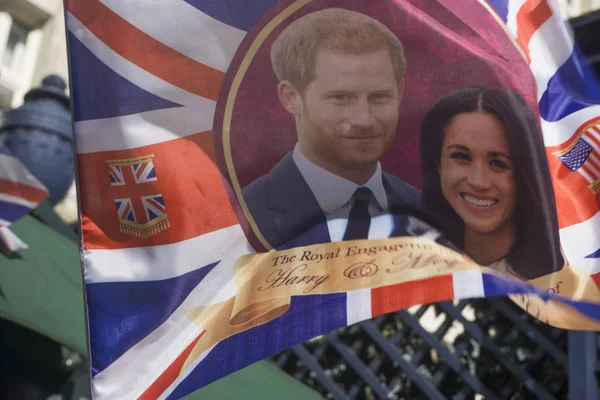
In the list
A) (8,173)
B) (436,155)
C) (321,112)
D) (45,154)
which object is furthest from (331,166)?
(45,154)

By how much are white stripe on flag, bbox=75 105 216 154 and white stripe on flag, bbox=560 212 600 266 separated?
2041mm

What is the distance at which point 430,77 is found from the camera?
416 cm

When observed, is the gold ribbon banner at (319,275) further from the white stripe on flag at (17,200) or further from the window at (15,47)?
the window at (15,47)

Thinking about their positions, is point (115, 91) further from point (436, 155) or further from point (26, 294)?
point (26, 294)

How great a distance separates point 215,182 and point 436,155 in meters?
1.17

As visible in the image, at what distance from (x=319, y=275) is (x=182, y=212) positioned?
2.34ft

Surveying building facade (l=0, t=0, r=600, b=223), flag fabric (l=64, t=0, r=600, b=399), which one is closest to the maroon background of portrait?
flag fabric (l=64, t=0, r=600, b=399)

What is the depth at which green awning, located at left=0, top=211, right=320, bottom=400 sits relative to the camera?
5301 mm

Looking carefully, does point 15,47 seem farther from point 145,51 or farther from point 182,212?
point 182,212

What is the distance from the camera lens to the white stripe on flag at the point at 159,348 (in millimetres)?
3379

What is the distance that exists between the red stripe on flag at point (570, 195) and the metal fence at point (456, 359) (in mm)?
1609

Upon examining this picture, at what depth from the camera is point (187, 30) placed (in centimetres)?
387

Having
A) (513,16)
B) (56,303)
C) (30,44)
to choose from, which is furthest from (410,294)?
(30,44)

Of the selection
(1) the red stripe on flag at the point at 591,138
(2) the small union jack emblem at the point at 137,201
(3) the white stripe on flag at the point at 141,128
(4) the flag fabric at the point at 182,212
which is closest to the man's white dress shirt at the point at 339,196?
(4) the flag fabric at the point at 182,212
